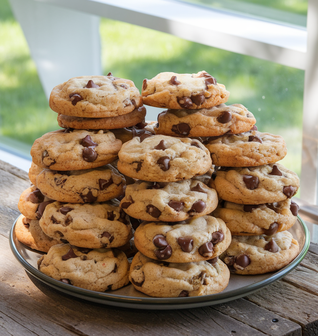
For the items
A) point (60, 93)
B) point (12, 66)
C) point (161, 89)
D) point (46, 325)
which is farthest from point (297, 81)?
point (12, 66)

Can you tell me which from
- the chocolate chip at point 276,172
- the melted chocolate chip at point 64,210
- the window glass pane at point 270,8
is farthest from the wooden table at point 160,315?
the window glass pane at point 270,8

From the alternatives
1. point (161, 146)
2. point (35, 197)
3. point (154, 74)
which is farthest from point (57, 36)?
point (161, 146)

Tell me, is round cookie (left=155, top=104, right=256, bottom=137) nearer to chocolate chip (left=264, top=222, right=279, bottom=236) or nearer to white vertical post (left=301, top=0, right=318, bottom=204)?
chocolate chip (left=264, top=222, right=279, bottom=236)

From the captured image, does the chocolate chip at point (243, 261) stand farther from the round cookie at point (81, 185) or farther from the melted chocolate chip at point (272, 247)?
the round cookie at point (81, 185)

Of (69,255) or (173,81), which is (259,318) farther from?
(173,81)

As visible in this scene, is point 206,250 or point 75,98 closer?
point 206,250

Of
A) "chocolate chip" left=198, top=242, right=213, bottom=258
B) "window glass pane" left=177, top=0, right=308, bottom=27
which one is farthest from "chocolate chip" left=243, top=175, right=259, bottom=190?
"window glass pane" left=177, top=0, right=308, bottom=27
